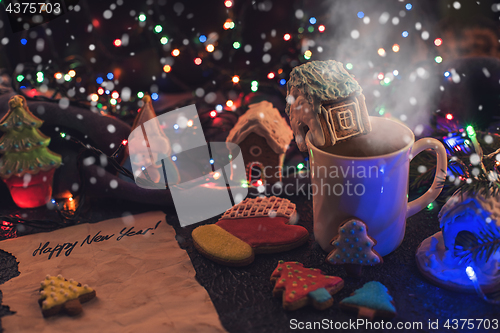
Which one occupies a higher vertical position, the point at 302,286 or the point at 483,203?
the point at 483,203

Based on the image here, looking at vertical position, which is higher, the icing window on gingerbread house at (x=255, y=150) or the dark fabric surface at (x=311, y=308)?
the icing window on gingerbread house at (x=255, y=150)

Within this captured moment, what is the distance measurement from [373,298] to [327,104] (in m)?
0.40

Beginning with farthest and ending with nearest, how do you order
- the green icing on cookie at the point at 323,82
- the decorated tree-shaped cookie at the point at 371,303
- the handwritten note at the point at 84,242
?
1. the handwritten note at the point at 84,242
2. the green icing on cookie at the point at 323,82
3. the decorated tree-shaped cookie at the point at 371,303

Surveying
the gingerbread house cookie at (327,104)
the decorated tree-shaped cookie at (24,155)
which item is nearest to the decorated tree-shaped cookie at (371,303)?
the gingerbread house cookie at (327,104)

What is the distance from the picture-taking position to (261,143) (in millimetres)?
1196

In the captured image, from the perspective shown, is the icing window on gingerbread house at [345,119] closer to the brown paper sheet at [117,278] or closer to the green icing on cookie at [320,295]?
the green icing on cookie at [320,295]

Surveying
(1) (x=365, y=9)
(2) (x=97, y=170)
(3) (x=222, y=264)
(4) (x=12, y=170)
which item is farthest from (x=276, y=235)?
(1) (x=365, y=9)

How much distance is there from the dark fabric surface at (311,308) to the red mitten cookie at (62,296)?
88mm

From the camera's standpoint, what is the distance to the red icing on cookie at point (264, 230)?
939mm

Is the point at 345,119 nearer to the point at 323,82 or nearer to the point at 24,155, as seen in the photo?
the point at 323,82

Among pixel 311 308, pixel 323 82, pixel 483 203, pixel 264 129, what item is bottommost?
pixel 311 308

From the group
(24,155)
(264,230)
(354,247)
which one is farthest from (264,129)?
(24,155)

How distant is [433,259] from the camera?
841 millimetres

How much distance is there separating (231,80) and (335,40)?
39 centimetres
